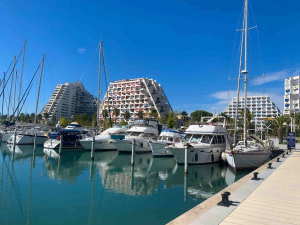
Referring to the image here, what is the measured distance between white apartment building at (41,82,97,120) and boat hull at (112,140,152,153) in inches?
4390

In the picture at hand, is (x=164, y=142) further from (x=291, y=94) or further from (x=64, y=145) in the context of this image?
(x=291, y=94)

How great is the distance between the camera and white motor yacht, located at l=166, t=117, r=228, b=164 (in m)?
18.7

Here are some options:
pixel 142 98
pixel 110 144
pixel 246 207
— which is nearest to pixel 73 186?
pixel 246 207

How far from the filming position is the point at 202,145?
63.2 ft

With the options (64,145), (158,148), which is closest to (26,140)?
(64,145)

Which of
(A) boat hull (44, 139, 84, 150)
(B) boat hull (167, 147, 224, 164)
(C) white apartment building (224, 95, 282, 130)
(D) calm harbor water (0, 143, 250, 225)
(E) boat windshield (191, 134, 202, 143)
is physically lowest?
(D) calm harbor water (0, 143, 250, 225)

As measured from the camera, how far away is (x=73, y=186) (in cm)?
1281

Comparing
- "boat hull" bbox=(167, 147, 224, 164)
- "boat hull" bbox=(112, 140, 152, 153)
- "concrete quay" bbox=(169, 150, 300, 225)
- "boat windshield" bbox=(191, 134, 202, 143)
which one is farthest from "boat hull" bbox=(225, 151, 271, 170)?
"boat hull" bbox=(112, 140, 152, 153)

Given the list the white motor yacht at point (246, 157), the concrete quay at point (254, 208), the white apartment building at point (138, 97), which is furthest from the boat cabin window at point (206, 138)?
the white apartment building at point (138, 97)

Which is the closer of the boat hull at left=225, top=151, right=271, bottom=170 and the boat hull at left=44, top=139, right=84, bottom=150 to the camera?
the boat hull at left=225, top=151, right=271, bottom=170

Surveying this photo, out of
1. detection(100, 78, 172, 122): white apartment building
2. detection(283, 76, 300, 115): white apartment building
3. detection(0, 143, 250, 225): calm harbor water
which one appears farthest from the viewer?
detection(100, 78, 172, 122): white apartment building

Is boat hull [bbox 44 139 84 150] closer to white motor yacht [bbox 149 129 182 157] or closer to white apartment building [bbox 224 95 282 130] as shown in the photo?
white motor yacht [bbox 149 129 182 157]

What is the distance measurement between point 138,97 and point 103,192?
309 feet

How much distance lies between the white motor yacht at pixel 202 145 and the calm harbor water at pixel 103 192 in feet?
2.92
